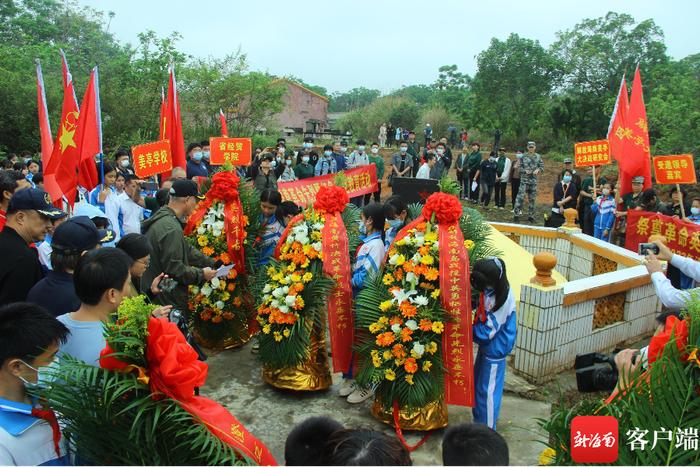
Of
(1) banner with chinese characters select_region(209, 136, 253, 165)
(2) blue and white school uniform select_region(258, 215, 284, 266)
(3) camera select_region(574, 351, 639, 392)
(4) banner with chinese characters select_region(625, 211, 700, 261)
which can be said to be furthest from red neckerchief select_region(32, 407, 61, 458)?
(1) banner with chinese characters select_region(209, 136, 253, 165)

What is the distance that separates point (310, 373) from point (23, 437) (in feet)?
9.52

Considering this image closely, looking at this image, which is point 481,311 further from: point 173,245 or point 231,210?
point 231,210

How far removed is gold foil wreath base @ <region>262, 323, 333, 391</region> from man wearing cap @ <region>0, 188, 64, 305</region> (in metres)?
2.13

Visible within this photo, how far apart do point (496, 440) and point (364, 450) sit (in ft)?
1.86

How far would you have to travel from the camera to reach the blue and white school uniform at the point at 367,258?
4.56 metres

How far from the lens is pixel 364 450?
1.64m

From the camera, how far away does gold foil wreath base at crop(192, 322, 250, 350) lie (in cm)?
549

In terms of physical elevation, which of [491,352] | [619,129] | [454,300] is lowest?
[491,352]

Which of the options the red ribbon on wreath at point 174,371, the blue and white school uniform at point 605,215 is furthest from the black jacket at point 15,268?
the blue and white school uniform at point 605,215

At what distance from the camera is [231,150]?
911 centimetres

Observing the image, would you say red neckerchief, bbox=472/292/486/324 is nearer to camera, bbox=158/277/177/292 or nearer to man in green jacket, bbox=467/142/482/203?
camera, bbox=158/277/177/292

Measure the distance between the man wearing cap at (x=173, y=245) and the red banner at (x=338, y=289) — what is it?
986mm

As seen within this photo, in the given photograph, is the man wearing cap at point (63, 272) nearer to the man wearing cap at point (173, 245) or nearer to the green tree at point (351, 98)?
the man wearing cap at point (173, 245)

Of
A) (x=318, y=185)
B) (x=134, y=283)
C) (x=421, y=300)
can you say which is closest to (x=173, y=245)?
(x=134, y=283)
